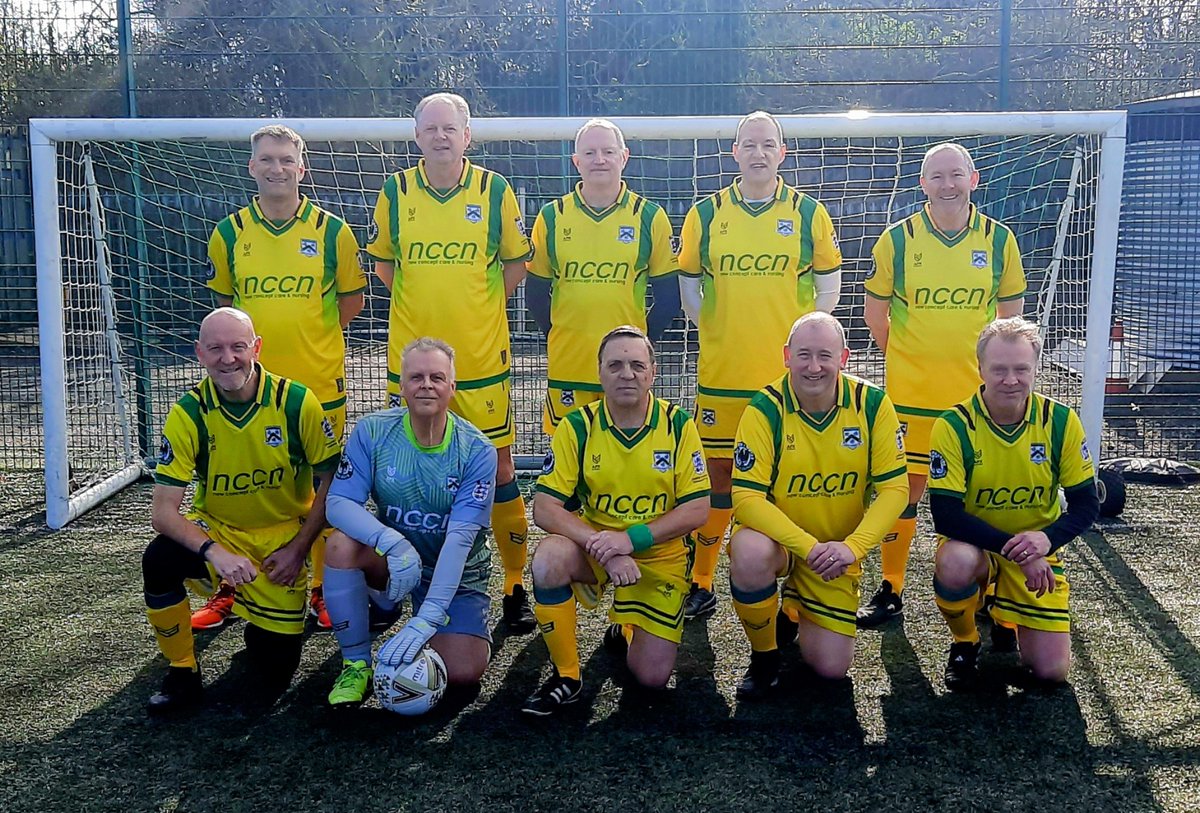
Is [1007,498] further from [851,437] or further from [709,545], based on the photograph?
[709,545]

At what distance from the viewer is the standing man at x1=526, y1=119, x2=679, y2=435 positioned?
3.77 metres

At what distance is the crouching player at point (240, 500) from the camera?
3.02 m

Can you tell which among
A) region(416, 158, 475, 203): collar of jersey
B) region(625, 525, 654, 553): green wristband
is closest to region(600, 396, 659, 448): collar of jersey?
region(625, 525, 654, 553): green wristband

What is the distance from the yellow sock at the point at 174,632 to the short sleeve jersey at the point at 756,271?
197 centimetres

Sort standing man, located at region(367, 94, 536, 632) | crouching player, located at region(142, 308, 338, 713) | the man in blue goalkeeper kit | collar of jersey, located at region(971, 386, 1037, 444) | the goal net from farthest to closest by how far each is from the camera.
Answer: the goal net, standing man, located at region(367, 94, 536, 632), collar of jersey, located at region(971, 386, 1037, 444), crouching player, located at region(142, 308, 338, 713), the man in blue goalkeeper kit

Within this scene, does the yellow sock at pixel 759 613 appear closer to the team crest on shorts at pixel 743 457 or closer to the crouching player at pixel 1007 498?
the team crest on shorts at pixel 743 457

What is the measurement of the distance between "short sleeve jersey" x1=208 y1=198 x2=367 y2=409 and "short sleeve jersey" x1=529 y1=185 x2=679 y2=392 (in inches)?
31.1

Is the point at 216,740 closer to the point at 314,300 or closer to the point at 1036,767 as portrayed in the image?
the point at 314,300

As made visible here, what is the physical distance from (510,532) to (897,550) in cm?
141

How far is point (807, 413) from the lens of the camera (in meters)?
3.16

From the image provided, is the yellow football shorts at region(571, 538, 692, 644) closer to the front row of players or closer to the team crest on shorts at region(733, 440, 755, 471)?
the front row of players

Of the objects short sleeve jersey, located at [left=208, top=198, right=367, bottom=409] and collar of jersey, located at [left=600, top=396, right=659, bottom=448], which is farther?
short sleeve jersey, located at [left=208, top=198, right=367, bottom=409]

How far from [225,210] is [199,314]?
89cm

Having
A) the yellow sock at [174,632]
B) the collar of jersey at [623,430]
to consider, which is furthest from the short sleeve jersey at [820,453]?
the yellow sock at [174,632]
